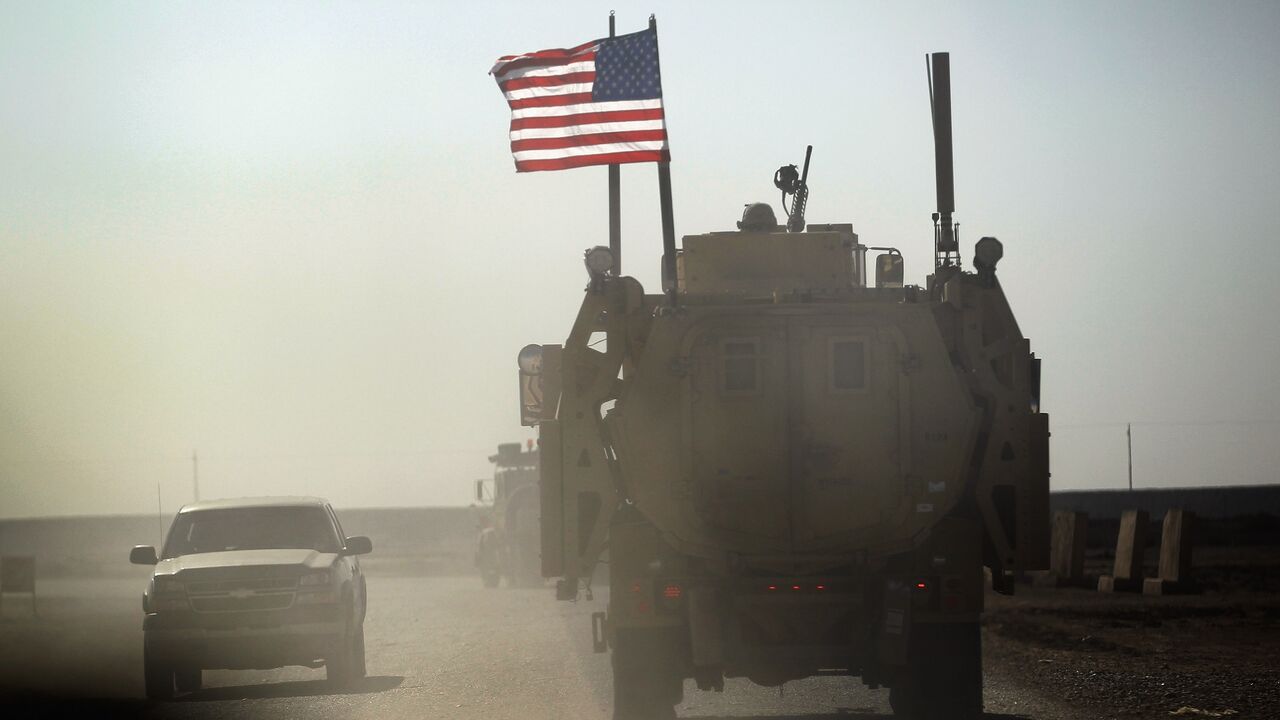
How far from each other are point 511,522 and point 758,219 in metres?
24.6

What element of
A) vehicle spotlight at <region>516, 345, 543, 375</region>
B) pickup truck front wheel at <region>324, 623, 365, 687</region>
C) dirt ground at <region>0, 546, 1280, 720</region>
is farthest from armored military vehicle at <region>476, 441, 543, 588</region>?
vehicle spotlight at <region>516, 345, 543, 375</region>

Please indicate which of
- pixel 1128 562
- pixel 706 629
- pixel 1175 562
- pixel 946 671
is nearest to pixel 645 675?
pixel 706 629

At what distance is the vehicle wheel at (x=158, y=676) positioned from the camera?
17.8m

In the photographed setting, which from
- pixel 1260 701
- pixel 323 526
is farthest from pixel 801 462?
pixel 323 526

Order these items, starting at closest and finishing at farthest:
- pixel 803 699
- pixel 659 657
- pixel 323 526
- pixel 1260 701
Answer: pixel 659 657 → pixel 1260 701 → pixel 803 699 → pixel 323 526

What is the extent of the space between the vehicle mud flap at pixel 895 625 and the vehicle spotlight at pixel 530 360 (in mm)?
3030

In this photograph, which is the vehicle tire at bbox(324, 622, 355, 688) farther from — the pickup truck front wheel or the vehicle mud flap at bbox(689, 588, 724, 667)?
the vehicle mud flap at bbox(689, 588, 724, 667)

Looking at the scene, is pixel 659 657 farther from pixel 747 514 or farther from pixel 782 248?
pixel 782 248

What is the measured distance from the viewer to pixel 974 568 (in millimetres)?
13062

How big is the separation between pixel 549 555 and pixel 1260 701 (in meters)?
6.09

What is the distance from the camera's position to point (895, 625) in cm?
1277

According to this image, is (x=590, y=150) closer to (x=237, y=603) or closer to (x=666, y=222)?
(x=666, y=222)

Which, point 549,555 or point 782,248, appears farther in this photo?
point 782,248

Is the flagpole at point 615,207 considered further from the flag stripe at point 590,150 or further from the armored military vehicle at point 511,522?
the armored military vehicle at point 511,522
